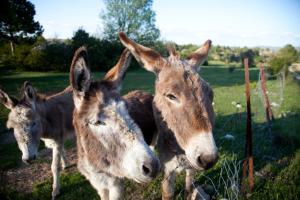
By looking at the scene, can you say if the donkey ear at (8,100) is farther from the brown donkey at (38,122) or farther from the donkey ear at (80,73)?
the donkey ear at (80,73)

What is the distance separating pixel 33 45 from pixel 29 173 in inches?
918

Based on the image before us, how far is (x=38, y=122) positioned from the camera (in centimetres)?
462

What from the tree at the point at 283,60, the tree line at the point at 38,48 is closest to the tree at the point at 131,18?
the tree line at the point at 38,48

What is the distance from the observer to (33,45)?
2516 cm

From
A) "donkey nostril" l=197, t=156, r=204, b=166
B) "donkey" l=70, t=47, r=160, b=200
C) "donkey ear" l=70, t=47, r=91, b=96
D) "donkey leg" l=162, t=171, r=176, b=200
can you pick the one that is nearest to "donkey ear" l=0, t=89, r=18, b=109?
"donkey" l=70, t=47, r=160, b=200

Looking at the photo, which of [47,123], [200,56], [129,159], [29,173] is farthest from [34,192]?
[200,56]

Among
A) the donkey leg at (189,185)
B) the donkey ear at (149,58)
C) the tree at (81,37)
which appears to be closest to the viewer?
the donkey ear at (149,58)

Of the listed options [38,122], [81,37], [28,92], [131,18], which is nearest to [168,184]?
[38,122]

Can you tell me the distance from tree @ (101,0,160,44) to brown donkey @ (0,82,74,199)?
1340 inches

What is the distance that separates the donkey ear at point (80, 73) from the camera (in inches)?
97.2

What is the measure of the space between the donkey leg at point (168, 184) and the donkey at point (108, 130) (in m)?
1.21

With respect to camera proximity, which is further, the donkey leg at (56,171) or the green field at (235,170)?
the donkey leg at (56,171)

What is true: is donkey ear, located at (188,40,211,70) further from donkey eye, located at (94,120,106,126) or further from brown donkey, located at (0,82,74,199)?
brown donkey, located at (0,82,74,199)

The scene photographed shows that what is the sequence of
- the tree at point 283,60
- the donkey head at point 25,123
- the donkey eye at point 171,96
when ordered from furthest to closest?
the tree at point 283,60
the donkey head at point 25,123
the donkey eye at point 171,96
